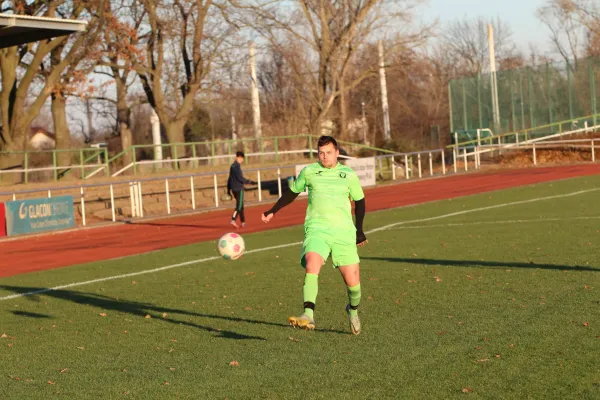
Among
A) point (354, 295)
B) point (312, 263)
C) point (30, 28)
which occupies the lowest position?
point (354, 295)

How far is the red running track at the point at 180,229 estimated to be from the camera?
69.1ft

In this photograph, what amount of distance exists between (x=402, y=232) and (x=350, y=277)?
1179 cm

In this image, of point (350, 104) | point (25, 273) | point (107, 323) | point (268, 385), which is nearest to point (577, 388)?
point (268, 385)

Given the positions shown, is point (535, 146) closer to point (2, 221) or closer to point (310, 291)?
point (2, 221)

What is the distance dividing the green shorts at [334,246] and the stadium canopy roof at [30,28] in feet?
23.5

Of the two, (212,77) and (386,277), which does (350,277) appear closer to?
(386,277)

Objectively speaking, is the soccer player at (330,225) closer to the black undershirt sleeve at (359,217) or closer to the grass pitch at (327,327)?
the black undershirt sleeve at (359,217)

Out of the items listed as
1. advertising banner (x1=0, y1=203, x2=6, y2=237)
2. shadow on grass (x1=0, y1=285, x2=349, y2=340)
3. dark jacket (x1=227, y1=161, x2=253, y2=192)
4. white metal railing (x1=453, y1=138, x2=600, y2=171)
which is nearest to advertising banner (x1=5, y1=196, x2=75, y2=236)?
advertising banner (x1=0, y1=203, x2=6, y2=237)

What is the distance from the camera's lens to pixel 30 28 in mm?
14203

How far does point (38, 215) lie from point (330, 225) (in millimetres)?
20083

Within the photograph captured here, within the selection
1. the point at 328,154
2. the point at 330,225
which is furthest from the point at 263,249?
the point at 328,154

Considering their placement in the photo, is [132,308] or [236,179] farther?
[236,179]

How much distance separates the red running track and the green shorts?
1117 cm

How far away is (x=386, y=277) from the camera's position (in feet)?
43.2
